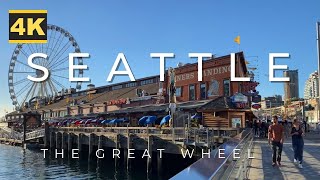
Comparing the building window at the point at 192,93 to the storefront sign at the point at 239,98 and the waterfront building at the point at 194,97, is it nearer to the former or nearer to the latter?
the waterfront building at the point at 194,97

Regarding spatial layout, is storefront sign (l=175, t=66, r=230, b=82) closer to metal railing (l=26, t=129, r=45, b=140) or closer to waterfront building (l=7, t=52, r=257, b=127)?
waterfront building (l=7, t=52, r=257, b=127)

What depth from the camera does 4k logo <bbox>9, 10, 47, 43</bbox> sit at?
29.1m

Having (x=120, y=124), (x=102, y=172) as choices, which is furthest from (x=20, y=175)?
(x=120, y=124)

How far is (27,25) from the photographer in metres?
30.7

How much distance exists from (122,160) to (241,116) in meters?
11.6

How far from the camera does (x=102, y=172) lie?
31.1 m

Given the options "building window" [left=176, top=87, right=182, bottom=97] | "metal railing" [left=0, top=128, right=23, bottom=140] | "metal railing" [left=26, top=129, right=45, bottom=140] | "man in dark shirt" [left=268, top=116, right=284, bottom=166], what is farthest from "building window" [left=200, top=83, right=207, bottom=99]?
"metal railing" [left=0, top=128, right=23, bottom=140]

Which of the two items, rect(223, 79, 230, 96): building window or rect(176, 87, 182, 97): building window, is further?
rect(176, 87, 182, 97): building window

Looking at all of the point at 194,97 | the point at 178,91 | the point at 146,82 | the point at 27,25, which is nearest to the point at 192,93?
the point at 194,97

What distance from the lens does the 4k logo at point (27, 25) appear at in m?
29.1

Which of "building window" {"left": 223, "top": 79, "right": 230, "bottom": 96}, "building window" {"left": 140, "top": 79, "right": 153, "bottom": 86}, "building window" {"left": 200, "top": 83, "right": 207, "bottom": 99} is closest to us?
"building window" {"left": 223, "top": 79, "right": 230, "bottom": 96}

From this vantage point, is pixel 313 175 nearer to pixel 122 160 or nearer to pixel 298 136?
pixel 298 136

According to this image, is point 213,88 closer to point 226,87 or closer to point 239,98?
point 226,87

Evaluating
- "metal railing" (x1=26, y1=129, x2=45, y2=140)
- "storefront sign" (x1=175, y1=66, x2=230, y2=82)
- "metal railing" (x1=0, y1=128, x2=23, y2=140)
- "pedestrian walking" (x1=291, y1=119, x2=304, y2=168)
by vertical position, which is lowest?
"metal railing" (x1=0, y1=128, x2=23, y2=140)
